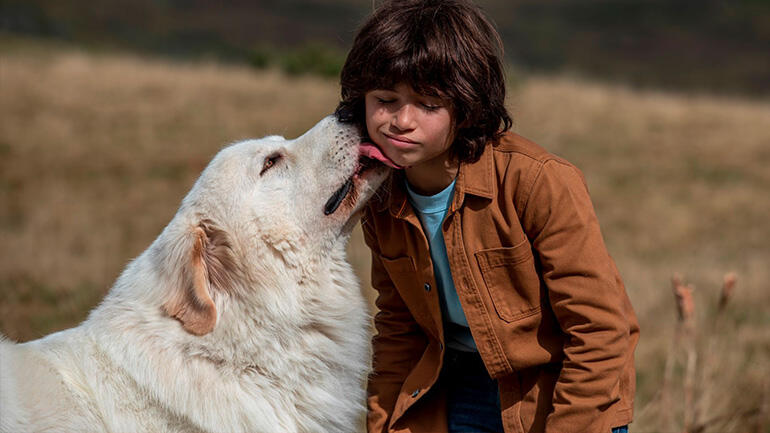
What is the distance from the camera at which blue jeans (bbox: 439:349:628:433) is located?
299 cm

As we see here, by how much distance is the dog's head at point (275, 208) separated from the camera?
2643 mm

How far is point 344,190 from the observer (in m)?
2.74

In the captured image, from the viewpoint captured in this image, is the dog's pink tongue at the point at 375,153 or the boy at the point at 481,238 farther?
the dog's pink tongue at the point at 375,153

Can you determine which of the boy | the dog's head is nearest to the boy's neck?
the boy

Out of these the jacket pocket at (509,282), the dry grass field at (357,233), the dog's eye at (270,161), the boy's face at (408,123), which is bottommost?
the dry grass field at (357,233)

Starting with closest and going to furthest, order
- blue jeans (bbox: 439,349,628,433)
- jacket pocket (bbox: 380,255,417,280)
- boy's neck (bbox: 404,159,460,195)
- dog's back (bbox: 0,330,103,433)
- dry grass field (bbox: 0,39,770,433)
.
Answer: dog's back (bbox: 0,330,103,433), boy's neck (bbox: 404,159,460,195), jacket pocket (bbox: 380,255,417,280), blue jeans (bbox: 439,349,628,433), dry grass field (bbox: 0,39,770,433)

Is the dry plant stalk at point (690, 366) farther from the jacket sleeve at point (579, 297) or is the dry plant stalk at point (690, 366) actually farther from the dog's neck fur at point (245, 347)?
the dog's neck fur at point (245, 347)

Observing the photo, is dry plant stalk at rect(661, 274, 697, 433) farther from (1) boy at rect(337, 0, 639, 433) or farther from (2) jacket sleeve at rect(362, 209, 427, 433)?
(2) jacket sleeve at rect(362, 209, 427, 433)

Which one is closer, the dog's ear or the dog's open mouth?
the dog's ear

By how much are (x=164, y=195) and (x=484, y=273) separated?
9.43m

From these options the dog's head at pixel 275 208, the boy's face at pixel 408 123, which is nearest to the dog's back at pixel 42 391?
the dog's head at pixel 275 208

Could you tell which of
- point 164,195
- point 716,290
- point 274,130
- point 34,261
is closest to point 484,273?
point 716,290

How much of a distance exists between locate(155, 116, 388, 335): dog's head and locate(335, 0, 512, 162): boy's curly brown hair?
0.84ft

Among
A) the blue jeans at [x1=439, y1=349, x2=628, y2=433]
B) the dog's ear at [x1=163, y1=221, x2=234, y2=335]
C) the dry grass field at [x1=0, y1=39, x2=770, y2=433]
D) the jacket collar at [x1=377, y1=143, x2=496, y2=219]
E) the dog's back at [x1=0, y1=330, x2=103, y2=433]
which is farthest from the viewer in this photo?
the dry grass field at [x1=0, y1=39, x2=770, y2=433]
